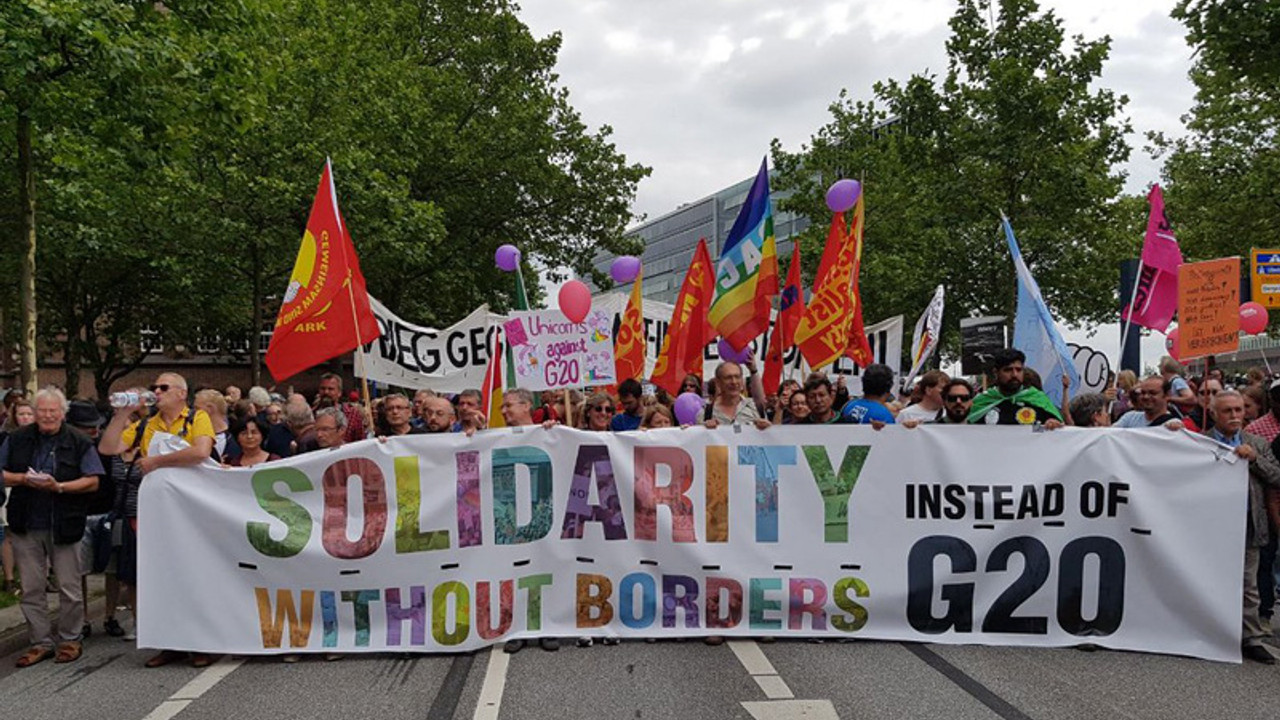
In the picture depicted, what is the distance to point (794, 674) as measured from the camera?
17.5 ft

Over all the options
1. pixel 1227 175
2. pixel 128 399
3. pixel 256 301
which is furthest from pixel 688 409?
pixel 1227 175

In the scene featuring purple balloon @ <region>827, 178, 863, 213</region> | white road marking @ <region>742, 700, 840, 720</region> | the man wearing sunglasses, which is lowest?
white road marking @ <region>742, 700, 840, 720</region>

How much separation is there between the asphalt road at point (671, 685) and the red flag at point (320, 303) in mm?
2140

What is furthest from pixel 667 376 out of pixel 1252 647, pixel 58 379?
pixel 58 379

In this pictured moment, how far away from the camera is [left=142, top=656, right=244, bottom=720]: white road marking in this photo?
197 inches

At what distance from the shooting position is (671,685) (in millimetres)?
5191

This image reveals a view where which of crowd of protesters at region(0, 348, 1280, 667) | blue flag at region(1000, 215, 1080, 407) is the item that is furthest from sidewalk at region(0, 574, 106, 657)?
blue flag at region(1000, 215, 1080, 407)

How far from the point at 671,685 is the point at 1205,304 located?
17.1ft

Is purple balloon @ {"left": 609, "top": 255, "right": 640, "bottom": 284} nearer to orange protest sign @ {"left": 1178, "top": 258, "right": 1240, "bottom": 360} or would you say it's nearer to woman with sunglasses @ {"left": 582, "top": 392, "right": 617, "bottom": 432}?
woman with sunglasses @ {"left": 582, "top": 392, "right": 617, "bottom": 432}

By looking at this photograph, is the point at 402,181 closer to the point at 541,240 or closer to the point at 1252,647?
the point at 541,240

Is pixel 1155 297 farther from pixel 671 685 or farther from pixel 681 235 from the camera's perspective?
pixel 681 235

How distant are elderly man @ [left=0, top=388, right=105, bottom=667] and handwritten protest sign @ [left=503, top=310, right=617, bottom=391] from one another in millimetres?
3603

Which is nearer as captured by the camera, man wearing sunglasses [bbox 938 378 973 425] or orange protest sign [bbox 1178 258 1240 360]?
man wearing sunglasses [bbox 938 378 973 425]

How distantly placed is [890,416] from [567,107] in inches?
929
